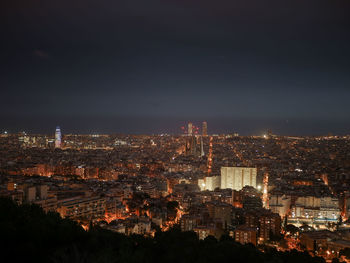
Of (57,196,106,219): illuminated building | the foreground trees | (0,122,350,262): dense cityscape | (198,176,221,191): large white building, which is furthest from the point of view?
(198,176,221,191): large white building

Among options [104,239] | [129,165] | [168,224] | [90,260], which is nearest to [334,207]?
[168,224]

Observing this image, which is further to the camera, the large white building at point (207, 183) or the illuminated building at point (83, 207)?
the large white building at point (207, 183)

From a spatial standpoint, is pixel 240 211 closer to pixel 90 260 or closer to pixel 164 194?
pixel 164 194

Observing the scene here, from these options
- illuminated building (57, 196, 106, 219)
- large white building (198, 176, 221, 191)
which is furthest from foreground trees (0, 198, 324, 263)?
large white building (198, 176, 221, 191)

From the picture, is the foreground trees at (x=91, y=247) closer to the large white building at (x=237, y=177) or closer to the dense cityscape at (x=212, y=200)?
the dense cityscape at (x=212, y=200)

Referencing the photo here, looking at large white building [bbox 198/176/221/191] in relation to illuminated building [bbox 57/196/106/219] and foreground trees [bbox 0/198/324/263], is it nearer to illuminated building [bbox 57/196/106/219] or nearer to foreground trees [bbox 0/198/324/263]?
illuminated building [bbox 57/196/106/219]

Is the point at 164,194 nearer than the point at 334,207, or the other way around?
the point at 334,207

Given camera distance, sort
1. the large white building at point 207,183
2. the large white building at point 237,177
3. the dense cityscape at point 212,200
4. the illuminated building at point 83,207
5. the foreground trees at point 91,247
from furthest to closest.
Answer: the large white building at point 237,177
the large white building at point 207,183
the illuminated building at point 83,207
the dense cityscape at point 212,200
the foreground trees at point 91,247

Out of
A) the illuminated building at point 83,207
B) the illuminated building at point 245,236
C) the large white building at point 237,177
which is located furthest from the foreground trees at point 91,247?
the large white building at point 237,177
